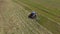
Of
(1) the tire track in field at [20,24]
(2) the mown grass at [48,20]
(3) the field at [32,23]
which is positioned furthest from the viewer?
(1) the tire track in field at [20,24]

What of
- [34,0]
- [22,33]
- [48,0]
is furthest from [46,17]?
[34,0]

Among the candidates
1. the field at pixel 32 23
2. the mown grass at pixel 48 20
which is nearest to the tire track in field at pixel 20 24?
the field at pixel 32 23

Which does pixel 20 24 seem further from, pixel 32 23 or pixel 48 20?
pixel 48 20

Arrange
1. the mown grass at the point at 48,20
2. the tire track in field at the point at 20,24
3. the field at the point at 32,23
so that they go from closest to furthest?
the mown grass at the point at 48,20 < the field at the point at 32,23 < the tire track in field at the point at 20,24

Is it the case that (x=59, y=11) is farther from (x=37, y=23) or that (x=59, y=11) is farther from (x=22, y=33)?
(x=22, y=33)

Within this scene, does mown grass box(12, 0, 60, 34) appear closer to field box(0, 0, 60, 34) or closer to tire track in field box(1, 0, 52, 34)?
field box(0, 0, 60, 34)

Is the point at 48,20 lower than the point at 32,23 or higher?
higher

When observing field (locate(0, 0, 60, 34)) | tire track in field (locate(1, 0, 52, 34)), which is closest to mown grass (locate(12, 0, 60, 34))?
field (locate(0, 0, 60, 34))

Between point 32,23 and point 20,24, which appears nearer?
point 32,23

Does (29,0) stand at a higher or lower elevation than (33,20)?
lower

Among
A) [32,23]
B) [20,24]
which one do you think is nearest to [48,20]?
[32,23]

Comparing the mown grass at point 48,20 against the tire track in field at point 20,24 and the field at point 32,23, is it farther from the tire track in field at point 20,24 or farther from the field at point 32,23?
the tire track in field at point 20,24
